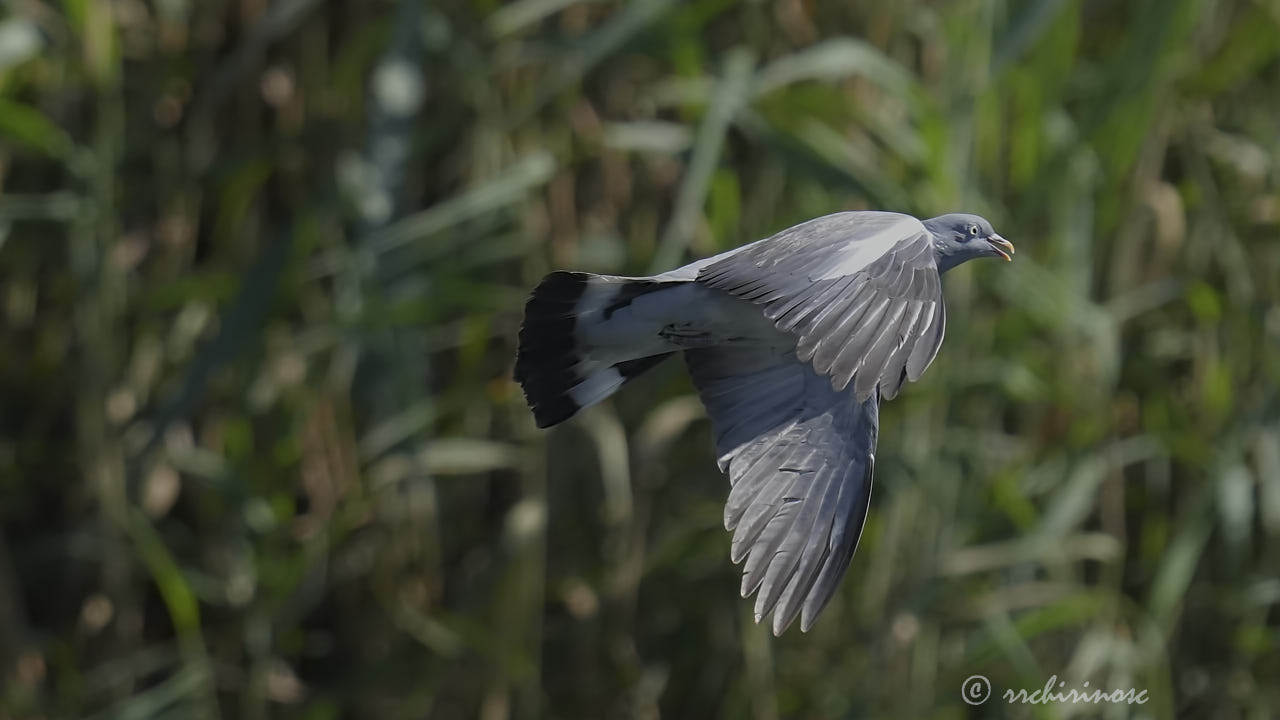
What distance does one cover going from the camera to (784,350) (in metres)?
1.86

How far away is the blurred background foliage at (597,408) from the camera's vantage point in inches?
92.4

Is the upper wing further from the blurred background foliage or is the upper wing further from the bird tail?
the blurred background foliage

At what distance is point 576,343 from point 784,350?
240 mm

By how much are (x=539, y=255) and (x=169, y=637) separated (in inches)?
34.5

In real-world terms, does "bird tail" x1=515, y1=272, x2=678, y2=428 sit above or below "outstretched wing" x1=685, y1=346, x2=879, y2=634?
above

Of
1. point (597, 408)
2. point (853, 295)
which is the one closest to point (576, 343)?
point (853, 295)

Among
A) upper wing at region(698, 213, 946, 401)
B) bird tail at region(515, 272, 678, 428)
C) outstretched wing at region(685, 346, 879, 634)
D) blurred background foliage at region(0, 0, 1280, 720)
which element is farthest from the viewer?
blurred background foliage at region(0, 0, 1280, 720)

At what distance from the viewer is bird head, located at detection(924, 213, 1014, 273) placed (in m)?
1.84

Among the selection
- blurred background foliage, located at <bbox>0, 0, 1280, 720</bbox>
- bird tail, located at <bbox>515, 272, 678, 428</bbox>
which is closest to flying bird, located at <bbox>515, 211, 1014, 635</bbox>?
bird tail, located at <bbox>515, 272, 678, 428</bbox>

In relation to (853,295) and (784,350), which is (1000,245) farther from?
(853,295)

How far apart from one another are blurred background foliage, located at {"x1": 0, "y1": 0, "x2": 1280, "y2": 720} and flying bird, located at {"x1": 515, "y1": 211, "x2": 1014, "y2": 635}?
16.1 inches

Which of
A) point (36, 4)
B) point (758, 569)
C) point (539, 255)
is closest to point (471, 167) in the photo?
point (539, 255)

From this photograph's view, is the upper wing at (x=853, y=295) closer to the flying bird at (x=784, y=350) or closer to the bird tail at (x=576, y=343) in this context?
the flying bird at (x=784, y=350)

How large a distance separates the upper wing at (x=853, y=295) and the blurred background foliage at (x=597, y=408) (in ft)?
2.13
